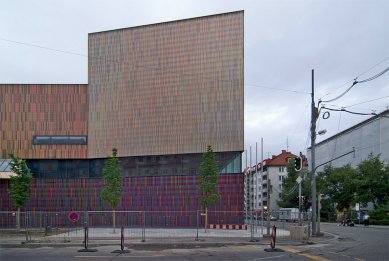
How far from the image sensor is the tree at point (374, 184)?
3012 inches

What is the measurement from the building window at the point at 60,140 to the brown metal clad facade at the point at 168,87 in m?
0.96

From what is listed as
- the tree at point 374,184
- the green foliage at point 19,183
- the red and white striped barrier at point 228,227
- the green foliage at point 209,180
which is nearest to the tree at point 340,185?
the tree at point 374,184

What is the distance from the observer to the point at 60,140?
5741 cm

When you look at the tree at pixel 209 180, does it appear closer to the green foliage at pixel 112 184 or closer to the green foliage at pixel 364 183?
the green foliage at pixel 112 184

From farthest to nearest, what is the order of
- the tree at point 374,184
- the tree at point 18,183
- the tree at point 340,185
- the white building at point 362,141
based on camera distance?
the white building at point 362,141
the tree at point 340,185
the tree at point 374,184
the tree at point 18,183

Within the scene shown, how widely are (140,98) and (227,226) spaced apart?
59.2 ft

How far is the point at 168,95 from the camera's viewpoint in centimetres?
5588

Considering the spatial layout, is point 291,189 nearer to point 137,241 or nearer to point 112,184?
point 112,184

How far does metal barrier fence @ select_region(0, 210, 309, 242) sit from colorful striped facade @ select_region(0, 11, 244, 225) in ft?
→ 12.0

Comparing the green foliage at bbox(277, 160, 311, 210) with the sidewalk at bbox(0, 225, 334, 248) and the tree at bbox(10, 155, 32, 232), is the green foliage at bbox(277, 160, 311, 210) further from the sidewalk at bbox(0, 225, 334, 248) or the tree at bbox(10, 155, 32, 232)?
the sidewalk at bbox(0, 225, 334, 248)

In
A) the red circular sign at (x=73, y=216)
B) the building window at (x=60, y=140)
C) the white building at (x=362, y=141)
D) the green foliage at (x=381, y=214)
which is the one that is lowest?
the green foliage at (x=381, y=214)

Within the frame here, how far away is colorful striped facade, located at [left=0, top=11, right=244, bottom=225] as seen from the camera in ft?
178

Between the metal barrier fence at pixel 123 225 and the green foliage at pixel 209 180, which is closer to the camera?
the metal barrier fence at pixel 123 225

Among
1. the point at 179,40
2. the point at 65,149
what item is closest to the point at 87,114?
the point at 65,149
